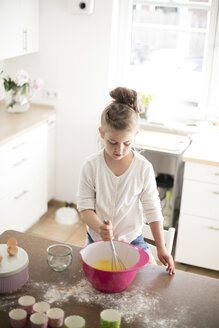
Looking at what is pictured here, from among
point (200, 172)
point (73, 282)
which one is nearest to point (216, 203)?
point (200, 172)

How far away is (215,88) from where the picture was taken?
3.48 m

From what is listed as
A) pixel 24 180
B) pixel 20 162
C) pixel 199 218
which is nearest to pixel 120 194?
pixel 199 218

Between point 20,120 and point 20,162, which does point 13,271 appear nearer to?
point 20,162

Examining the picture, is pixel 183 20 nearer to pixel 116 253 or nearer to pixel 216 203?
pixel 216 203

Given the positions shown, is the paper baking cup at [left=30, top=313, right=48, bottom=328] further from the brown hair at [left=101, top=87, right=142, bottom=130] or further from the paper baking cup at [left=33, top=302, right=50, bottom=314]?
the brown hair at [left=101, top=87, right=142, bottom=130]

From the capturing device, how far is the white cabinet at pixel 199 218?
9.47ft

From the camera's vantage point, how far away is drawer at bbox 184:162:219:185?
2857 mm

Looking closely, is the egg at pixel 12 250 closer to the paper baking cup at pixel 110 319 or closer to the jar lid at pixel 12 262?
the jar lid at pixel 12 262

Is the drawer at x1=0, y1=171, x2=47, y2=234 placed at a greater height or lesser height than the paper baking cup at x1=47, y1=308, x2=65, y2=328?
lesser

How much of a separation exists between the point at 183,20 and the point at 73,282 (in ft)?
8.09

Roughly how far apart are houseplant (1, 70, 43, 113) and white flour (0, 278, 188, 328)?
6.43 feet

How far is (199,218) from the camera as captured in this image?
9.75ft

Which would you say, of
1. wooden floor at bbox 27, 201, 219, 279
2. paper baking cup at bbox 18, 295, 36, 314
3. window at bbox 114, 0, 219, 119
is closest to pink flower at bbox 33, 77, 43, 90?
window at bbox 114, 0, 219, 119

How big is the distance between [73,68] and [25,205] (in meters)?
1.09
